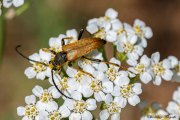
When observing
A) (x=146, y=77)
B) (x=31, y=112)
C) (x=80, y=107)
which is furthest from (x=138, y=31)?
(x=31, y=112)

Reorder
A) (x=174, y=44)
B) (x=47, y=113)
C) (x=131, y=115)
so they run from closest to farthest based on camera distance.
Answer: (x=47, y=113), (x=131, y=115), (x=174, y=44)

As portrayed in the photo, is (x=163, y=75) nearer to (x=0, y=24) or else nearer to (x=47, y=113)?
(x=47, y=113)

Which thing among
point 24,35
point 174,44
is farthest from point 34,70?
point 174,44

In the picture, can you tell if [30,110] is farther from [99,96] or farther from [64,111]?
[99,96]

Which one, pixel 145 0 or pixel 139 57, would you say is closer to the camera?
pixel 139 57

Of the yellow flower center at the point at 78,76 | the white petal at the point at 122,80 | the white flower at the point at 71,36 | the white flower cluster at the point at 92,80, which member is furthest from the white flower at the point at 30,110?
the white petal at the point at 122,80

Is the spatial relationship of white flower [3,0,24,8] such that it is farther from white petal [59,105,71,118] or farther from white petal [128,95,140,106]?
white petal [128,95,140,106]

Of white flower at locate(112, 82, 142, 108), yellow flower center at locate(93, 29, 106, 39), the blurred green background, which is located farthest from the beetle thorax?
the blurred green background
